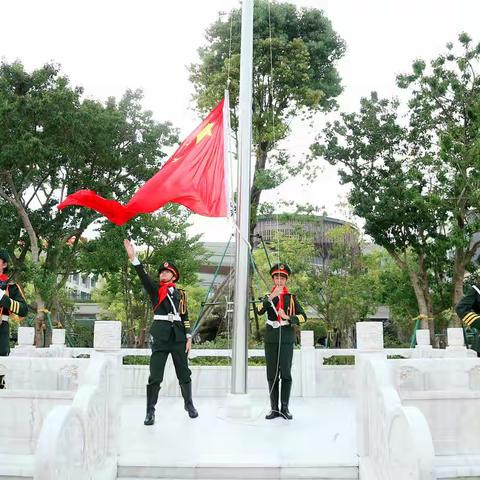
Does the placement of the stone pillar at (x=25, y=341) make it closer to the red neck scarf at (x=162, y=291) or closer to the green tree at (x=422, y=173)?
the red neck scarf at (x=162, y=291)

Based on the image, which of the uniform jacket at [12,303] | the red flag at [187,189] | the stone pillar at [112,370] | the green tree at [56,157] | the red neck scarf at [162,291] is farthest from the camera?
the green tree at [56,157]

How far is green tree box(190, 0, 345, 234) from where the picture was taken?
1526cm

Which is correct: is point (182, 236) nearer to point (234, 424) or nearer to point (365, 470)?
point (234, 424)

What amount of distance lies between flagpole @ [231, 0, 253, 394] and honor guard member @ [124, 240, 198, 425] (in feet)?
1.73

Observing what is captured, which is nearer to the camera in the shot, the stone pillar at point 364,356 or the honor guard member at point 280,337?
the stone pillar at point 364,356

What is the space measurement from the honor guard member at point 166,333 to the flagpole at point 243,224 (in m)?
0.53

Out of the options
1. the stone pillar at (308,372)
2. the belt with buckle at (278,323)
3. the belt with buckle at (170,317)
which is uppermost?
the belt with buckle at (170,317)

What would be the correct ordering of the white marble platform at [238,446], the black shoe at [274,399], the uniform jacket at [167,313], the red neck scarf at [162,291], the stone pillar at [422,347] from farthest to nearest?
1. the stone pillar at [422,347]
2. the black shoe at [274,399]
3. the red neck scarf at [162,291]
4. the uniform jacket at [167,313]
5. the white marble platform at [238,446]

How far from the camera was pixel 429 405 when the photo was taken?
3.79 metres

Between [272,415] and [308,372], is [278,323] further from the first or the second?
[308,372]

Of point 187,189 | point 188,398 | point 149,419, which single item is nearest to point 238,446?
point 149,419

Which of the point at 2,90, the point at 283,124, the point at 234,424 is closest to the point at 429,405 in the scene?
the point at 234,424

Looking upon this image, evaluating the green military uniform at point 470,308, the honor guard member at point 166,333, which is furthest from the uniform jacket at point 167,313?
the green military uniform at point 470,308

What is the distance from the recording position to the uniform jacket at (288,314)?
19.4 feet
